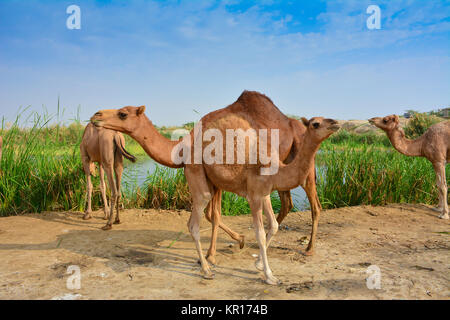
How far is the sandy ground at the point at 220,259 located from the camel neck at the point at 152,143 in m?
1.54

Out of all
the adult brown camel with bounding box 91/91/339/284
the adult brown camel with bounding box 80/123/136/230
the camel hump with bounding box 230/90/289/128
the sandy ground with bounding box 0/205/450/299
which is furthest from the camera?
the adult brown camel with bounding box 80/123/136/230

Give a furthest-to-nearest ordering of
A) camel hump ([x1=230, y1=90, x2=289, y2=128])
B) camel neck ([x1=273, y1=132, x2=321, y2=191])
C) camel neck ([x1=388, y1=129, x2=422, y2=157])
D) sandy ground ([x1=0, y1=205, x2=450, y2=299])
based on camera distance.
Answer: camel neck ([x1=388, y1=129, x2=422, y2=157]) < camel hump ([x1=230, y1=90, x2=289, y2=128]) < sandy ground ([x1=0, y1=205, x2=450, y2=299]) < camel neck ([x1=273, y1=132, x2=321, y2=191])

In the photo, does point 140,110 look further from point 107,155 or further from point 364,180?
point 364,180

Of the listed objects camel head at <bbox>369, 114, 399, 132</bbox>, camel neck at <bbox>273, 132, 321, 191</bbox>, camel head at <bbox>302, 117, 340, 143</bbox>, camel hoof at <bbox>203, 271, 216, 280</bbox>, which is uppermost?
camel head at <bbox>369, 114, 399, 132</bbox>

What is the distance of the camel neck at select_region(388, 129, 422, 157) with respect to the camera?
292 inches

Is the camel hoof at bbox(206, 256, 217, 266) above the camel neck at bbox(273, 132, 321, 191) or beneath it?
beneath

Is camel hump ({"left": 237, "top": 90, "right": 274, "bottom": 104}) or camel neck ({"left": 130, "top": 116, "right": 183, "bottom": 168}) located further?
camel hump ({"left": 237, "top": 90, "right": 274, "bottom": 104})

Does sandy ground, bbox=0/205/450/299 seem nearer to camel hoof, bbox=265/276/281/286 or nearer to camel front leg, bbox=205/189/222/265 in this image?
camel hoof, bbox=265/276/281/286

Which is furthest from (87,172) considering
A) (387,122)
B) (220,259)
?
(387,122)

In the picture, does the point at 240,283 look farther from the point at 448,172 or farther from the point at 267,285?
the point at 448,172

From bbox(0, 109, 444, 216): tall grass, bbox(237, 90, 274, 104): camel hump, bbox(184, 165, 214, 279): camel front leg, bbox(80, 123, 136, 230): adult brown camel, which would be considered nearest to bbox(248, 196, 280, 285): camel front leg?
bbox(184, 165, 214, 279): camel front leg

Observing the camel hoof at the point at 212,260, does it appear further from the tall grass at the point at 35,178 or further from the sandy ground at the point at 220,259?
A: the tall grass at the point at 35,178
